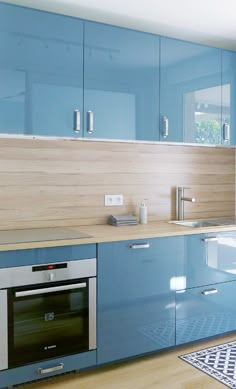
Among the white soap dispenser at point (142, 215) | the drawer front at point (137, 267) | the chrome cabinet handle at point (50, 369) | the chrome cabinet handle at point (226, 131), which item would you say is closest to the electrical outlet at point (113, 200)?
the white soap dispenser at point (142, 215)

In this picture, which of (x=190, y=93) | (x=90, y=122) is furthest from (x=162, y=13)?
(x=90, y=122)

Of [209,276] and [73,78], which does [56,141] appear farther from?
[209,276]

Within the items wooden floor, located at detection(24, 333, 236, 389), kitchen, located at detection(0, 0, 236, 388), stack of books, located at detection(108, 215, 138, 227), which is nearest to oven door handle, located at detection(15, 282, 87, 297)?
kitchen, located at detection(0, 0, 236, 388)

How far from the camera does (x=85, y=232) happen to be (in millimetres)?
2684

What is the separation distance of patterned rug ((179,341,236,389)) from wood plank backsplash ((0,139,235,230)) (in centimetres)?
116

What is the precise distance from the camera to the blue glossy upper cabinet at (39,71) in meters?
2.43

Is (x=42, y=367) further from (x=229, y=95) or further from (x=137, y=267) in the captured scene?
(x=229, y=95)

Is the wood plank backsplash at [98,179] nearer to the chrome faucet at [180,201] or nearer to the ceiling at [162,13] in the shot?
the chrome faucet at [180,201]

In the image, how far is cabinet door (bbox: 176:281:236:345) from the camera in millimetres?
2840

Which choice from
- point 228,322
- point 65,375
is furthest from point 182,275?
point 65,375

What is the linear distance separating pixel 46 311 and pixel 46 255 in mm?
342

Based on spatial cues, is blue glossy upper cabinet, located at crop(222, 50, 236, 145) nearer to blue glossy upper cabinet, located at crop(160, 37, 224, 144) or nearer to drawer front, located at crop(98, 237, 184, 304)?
blue glossy upper cabinet, located at crop(160, 37, 224, 144)

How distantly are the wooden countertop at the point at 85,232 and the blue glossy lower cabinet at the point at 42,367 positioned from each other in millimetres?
714

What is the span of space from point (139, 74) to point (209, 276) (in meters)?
1.62
